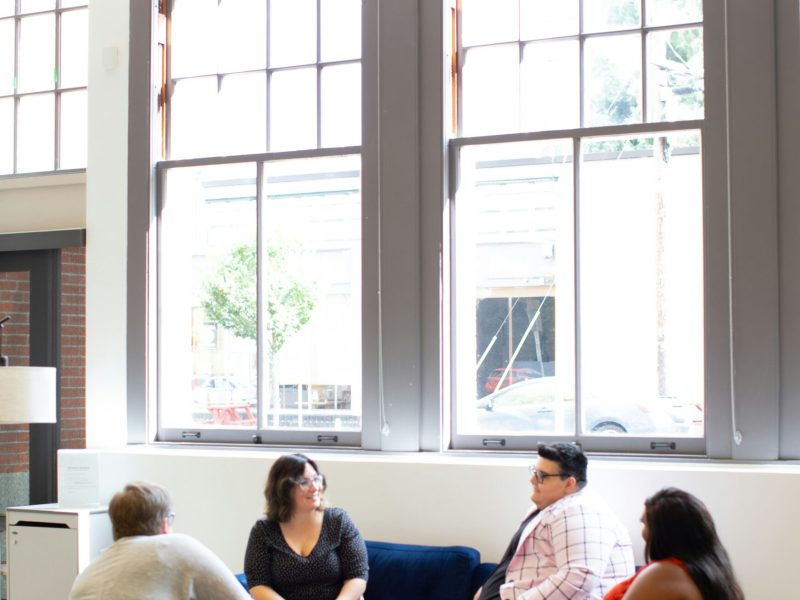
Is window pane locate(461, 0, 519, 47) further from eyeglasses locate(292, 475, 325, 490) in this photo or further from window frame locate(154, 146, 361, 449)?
eyeglasses locate(292, 475, 325, 490)

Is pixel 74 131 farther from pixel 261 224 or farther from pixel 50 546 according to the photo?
pixel 50 546

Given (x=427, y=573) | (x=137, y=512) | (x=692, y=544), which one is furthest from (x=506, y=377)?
(x=137, y=512)

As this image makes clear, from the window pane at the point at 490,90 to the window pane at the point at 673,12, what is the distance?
2.41 feet

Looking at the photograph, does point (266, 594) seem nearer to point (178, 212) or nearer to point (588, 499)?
point (588, 499)

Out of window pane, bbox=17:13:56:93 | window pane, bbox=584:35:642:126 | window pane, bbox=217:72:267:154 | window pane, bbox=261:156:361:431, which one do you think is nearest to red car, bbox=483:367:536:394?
window pane, bbox=261:156:361:431

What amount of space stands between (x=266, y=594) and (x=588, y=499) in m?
Answer: 1.49

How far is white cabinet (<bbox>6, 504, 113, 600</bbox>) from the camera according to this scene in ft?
19.1

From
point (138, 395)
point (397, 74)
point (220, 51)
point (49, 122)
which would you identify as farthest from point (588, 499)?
point (49, 122)

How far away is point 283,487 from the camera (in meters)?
4.75

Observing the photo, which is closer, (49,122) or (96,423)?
(96,423)

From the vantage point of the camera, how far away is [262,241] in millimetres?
6195

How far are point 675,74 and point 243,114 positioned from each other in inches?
100

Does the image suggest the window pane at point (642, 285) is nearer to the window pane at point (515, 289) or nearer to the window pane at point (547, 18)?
the window pane at point (515, 289)

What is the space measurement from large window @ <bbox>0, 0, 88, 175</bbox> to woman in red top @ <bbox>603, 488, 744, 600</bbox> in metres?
4.82
